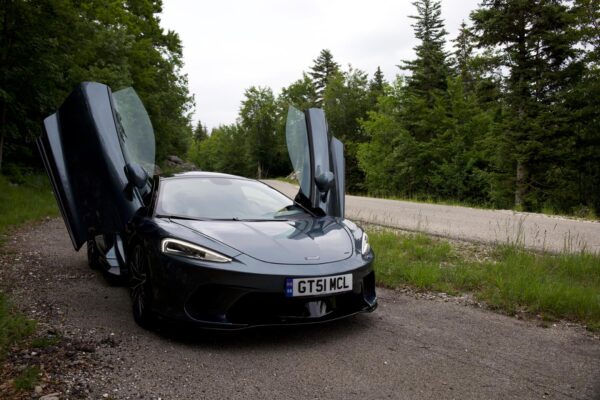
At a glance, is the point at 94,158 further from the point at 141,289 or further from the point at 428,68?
the point at 428,68

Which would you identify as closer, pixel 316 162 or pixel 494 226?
pixel 316 162

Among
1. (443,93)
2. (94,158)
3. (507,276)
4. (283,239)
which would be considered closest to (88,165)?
(94,158)

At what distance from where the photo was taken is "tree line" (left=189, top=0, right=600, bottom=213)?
60.5 feet

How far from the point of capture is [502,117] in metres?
20.9

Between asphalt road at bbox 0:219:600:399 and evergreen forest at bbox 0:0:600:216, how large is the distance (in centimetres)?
951

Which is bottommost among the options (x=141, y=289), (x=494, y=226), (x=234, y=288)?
(x=494, y=226)

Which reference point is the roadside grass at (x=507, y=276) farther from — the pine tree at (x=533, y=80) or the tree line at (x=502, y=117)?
the pine tree at (x=533, y=80)

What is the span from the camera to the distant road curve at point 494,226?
23.9 ft

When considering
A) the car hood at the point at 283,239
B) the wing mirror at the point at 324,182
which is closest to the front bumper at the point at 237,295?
the car hood at the point at 283,239

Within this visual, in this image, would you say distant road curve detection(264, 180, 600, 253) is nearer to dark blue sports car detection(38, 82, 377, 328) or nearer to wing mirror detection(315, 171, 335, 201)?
wing mirror detection(315, 171, 335, 201)

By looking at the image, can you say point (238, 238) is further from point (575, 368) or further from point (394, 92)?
point (394, 92)

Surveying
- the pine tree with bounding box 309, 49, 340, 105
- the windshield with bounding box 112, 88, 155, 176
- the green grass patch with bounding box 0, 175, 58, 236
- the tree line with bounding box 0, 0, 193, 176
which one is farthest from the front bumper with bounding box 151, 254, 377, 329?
the pine tree with bounding box 309, 49, 340, 105

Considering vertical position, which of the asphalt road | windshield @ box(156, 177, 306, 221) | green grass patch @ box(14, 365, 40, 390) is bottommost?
the asphalt road

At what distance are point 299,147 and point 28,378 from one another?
329cm
